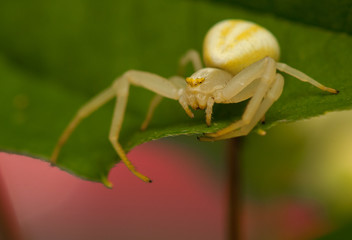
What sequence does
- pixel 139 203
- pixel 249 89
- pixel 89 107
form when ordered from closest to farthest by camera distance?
pixel 249 89 → pixel 89 107 → pixel 139 203

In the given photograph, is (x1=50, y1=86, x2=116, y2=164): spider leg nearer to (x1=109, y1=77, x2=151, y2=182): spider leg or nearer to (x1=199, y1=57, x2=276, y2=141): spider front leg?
(x1=109, y1=77, x2=151, y2=182): spider leg

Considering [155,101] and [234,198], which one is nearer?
[234,198]

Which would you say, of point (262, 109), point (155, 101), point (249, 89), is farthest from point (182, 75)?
point (262, 109)

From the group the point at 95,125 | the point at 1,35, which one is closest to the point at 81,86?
the point at 95,125

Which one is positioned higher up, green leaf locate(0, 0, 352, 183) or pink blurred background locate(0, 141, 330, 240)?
green leaf locate(0, 0, 352, 183)

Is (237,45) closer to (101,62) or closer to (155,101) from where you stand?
(155,101)

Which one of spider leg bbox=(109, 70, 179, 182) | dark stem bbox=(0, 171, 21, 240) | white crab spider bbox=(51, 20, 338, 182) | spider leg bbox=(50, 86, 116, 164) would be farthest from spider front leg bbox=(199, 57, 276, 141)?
dark stem bbox=(0, 171, 21, 240)

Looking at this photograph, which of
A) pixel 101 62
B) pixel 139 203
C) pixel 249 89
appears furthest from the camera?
pixel 139 203

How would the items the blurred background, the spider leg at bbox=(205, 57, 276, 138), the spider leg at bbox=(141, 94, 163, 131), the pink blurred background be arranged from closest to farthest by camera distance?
1. the spider leg at bbox=(205, 57, 276, 138)
2. the spider leg at bbox=(141, 94, 163, 131)
3. the blurred background
4. the pink blurred background
